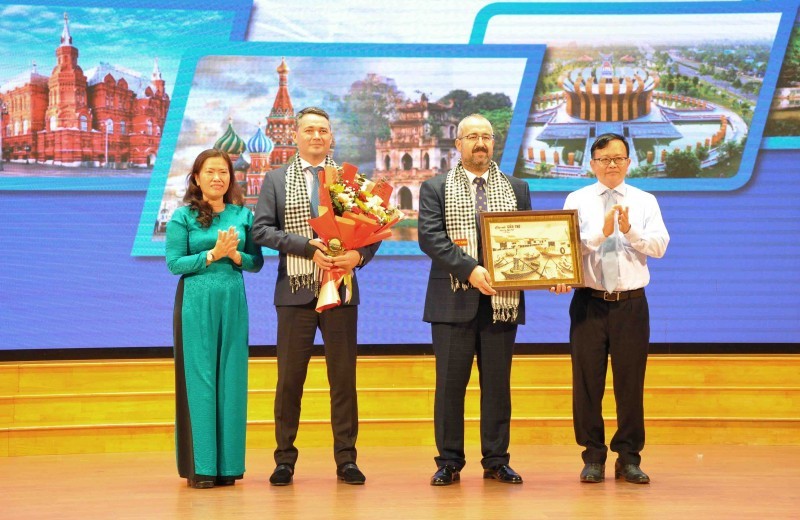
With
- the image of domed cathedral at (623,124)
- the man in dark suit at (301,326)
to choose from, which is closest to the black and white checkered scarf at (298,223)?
the man in dark suit at (301,326)

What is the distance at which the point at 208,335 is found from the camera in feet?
13.5

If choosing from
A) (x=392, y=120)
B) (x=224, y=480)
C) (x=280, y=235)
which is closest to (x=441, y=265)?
(x=280, y=235)

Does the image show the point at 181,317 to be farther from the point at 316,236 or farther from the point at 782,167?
the point at 782,167

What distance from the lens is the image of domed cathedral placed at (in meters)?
5.61

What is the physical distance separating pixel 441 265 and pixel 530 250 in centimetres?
37

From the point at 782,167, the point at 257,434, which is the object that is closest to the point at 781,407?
the point at 782,167

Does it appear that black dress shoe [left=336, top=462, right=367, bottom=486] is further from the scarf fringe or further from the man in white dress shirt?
the man in white dress shirt

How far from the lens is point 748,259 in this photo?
558 centimetres

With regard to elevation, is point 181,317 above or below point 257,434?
above

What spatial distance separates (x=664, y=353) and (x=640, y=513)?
7.21 ft

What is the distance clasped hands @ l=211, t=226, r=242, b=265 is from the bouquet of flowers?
325 mm

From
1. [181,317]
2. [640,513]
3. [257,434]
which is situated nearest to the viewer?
[640,513]

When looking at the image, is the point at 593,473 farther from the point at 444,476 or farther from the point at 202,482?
the point at 202,482

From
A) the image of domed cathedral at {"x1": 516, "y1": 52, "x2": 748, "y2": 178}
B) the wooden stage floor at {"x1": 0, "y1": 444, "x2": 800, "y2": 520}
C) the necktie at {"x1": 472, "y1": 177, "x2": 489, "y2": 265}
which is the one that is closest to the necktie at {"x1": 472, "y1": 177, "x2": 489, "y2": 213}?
the necktie at {"x1": 472, "y1": 177, "x2": 489, "y2": 265}
